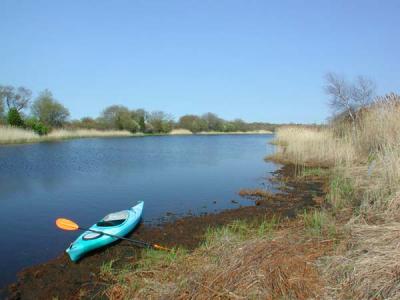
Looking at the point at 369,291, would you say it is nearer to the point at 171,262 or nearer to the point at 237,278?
the point at 237,278

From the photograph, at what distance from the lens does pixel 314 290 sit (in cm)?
317

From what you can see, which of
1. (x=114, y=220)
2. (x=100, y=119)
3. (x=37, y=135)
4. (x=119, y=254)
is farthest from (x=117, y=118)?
(x=119, y=254)

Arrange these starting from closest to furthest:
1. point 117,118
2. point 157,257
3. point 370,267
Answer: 1. point 370,267
2. point 157,257
3. point 117,118

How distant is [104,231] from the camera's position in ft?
19.0

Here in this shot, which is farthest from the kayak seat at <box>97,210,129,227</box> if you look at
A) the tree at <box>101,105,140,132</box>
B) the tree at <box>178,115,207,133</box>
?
Result: the tree at <box>178,115,207,133</box>

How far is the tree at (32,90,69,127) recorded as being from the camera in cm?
4253

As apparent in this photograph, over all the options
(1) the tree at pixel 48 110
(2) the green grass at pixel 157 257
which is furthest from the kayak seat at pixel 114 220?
(1) the tree at pixel 48 110

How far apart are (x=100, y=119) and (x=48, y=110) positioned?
35.3ft

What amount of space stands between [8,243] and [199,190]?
607 centimetres

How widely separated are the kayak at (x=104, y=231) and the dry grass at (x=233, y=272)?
3.11 ft

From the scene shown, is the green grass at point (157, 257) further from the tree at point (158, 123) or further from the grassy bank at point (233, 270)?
the tree at point (158, 123)

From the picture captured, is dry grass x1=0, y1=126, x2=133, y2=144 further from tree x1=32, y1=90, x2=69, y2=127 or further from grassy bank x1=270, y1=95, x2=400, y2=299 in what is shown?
grassy bank x1=270, y1=95, x2=400, y2=299

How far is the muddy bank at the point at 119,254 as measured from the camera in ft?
13.8

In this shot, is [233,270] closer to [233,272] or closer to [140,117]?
[233,272]
